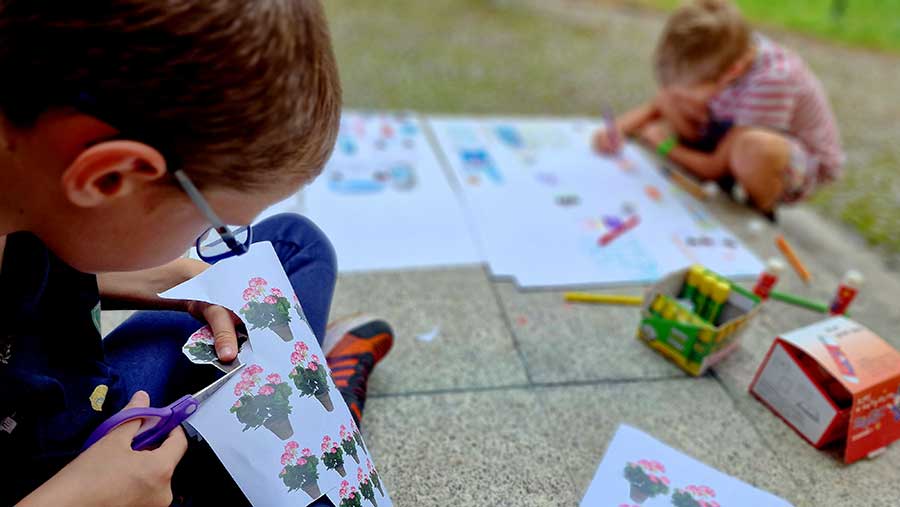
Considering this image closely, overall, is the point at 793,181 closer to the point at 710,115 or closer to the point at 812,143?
the point at 812,143

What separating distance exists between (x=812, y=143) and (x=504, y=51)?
1299 millimetres

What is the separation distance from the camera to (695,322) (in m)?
1.12

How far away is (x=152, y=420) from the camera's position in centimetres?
65

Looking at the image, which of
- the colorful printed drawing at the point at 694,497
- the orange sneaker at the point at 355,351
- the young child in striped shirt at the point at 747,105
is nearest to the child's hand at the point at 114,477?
the orange sneaker at the point at 355,351

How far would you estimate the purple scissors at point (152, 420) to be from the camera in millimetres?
633

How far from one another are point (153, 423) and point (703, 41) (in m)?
1.53

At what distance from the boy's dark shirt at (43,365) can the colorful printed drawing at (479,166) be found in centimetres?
108

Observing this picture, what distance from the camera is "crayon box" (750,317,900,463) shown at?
3.23 ft

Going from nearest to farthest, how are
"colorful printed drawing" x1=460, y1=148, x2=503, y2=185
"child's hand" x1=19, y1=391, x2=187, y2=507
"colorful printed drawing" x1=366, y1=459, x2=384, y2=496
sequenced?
"child's hand" x1=19, y1=391, x2=187, y2=507, "colorful printed drawing" x1=366, y1=459, x2=384, y2=496, "colorful printed drawing" x1=460, y1=148, x2=503, y2=185

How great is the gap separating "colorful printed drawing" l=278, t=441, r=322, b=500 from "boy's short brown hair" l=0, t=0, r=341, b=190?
0.33 meters

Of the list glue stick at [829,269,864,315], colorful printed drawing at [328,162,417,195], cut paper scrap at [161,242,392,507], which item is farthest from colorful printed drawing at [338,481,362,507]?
glue stick at [829,269,864,315]

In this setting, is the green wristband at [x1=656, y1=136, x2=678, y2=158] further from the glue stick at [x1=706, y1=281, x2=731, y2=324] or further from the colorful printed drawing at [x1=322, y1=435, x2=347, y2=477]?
the colorful printed drawing at [x1=322, y1=435, x2=347, y2=477]

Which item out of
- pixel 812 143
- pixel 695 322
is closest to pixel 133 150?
pixel 695 322

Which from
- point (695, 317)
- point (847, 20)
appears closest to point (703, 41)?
point (695, 317)
